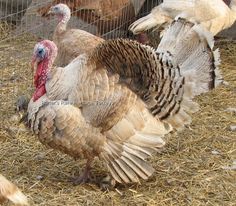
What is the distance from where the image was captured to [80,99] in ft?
12.5

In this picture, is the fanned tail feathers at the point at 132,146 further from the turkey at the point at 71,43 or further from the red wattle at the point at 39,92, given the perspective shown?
the turkey at the point at 71,43

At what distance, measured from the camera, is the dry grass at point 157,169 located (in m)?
3.95

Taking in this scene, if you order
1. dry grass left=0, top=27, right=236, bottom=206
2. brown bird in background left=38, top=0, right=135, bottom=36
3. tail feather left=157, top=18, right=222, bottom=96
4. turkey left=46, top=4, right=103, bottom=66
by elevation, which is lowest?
dry grass left=0, top=27, right=236, bottom=206

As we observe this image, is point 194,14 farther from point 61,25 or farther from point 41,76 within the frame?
point 41,76

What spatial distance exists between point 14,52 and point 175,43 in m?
3.16

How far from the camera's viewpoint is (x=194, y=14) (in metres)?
6.39

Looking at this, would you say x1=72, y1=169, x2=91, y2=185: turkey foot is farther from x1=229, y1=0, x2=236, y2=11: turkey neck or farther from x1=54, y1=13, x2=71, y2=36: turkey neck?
x1=229, y1=0, x2=236, y2=11: turkey neck

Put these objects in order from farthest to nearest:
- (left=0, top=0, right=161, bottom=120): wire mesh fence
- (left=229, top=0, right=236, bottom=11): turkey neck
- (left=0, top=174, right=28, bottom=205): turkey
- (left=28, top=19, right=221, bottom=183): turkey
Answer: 1. (left=229, top=0, right=236, bottom=11): turkey neck
2. (left=0, top=0, right=161, bottom=120): wire mesh fence
3. (left=28, top=19, right=221, bottom=183): turkey
4. (left=0, top=174, right=28, bottom=205): turkey

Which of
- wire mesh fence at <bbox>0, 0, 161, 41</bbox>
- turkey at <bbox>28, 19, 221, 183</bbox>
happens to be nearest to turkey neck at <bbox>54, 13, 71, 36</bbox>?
wire mesh fence at <bbox>0, 0, 161, 41</bbox>

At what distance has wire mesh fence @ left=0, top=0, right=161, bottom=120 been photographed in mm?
6344

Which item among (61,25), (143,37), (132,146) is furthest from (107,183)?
(143,37)

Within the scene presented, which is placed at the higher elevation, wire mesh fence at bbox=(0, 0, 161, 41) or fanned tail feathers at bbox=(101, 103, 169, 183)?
Result: fanned tail feathers at bbox=(101, 103, 169, 183)

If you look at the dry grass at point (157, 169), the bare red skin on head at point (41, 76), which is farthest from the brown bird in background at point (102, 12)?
the bare red skin on head at point (41, 76)

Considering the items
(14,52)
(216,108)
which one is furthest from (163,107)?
(14,52)
